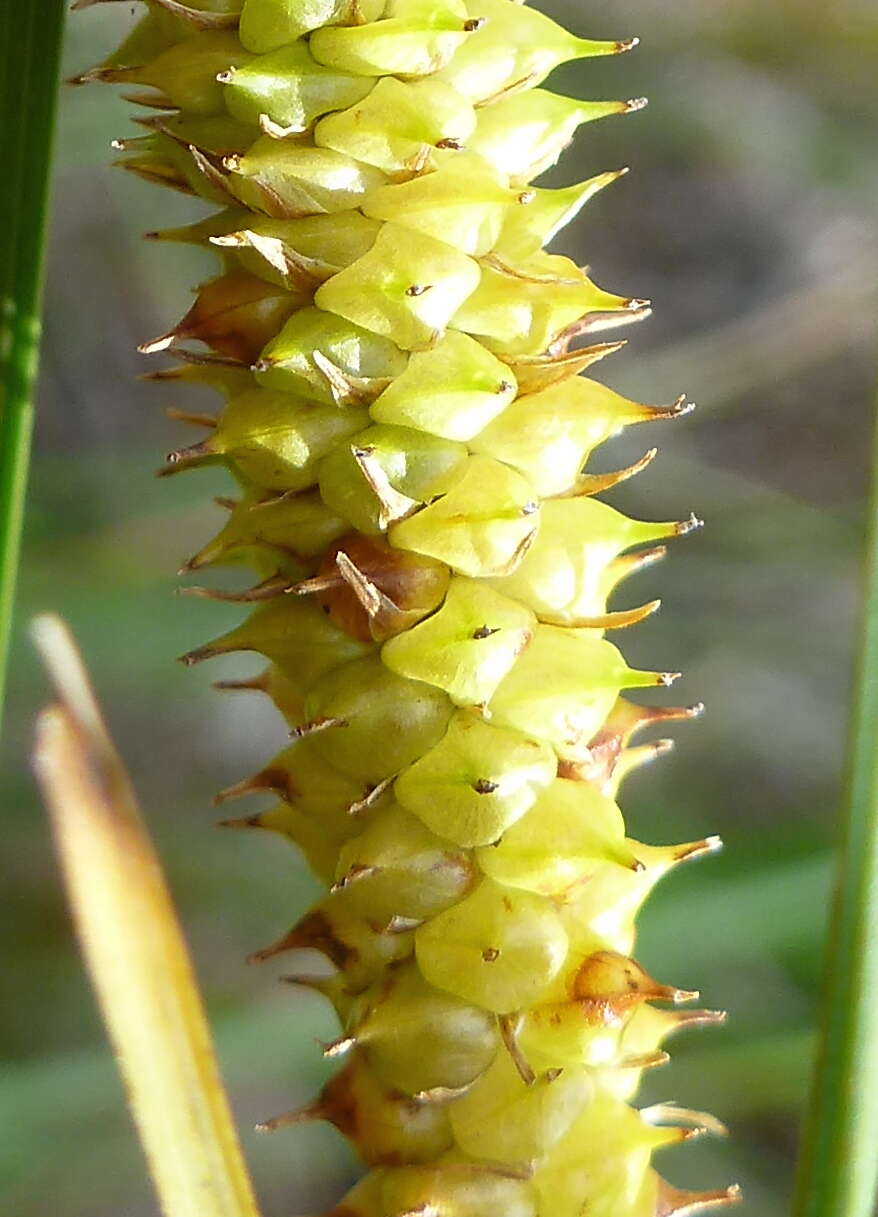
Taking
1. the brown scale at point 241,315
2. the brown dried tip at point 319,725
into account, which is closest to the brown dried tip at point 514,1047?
the brown dried tip at point 319,725

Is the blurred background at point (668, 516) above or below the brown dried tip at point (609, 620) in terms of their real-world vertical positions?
below

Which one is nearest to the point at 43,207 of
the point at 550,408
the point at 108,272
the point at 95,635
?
the point at 550,408

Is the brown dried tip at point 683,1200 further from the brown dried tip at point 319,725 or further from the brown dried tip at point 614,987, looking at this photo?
the brown dried tip at point 319,725

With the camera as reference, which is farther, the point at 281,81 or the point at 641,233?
the point at 641,233

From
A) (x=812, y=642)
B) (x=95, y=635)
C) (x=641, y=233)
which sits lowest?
(x=812, y=642)

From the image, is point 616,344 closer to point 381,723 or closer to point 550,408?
point 550,408

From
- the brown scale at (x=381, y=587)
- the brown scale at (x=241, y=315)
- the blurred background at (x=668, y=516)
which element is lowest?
the blurred background at (x=668, y=516)

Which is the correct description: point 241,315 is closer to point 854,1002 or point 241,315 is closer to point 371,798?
point 371,798
